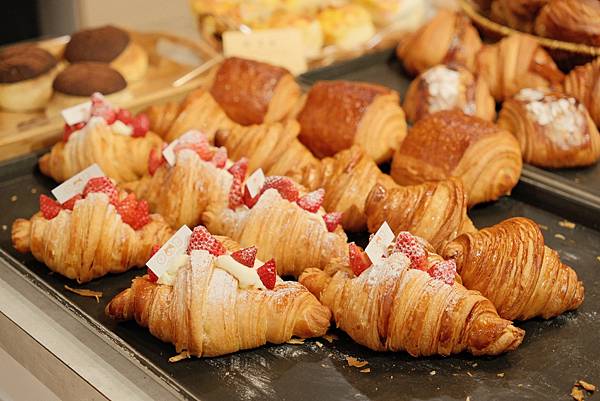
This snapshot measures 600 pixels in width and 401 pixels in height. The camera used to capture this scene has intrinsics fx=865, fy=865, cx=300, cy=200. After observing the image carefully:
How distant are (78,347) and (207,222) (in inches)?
23.1

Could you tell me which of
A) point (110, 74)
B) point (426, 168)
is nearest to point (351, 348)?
point (426, 168)

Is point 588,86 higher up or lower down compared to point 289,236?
higher up

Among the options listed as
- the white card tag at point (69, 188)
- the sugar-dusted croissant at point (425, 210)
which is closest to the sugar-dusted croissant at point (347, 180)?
the sugar-dusted croissant at point (425, 210)

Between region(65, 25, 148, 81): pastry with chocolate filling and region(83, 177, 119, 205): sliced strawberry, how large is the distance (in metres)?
1.09

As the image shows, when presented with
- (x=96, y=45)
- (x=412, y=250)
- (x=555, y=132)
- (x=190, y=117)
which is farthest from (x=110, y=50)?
(x=412, y=250)

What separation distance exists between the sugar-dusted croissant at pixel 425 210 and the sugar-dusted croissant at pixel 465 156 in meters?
0.24

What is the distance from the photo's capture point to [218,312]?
1.97 meters

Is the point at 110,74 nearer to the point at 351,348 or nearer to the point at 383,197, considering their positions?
the point at 383,197

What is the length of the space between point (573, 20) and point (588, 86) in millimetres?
250

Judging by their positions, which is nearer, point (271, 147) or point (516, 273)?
point (516, 273)

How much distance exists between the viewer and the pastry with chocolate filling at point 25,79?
124 inches

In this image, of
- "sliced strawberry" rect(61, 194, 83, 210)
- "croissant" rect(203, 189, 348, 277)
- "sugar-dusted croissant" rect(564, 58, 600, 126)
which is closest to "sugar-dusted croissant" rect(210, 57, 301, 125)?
"croissant" rect(203, 189, 348, 277)

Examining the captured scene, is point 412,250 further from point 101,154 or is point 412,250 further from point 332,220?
point 101,154

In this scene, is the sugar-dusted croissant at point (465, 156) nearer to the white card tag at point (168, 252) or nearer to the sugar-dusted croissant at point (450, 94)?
the sugar-dusted croissant at point (450, 94)
